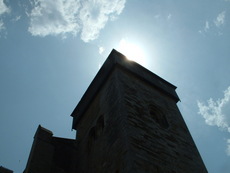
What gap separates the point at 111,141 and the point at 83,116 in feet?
14.4

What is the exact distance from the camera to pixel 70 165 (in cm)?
1036

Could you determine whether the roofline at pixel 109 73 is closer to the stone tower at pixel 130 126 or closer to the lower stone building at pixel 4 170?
the stone tower at pixel 130 126

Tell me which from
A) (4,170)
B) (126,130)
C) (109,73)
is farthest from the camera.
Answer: (109,73)

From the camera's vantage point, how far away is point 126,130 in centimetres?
739

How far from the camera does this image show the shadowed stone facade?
23.5ft

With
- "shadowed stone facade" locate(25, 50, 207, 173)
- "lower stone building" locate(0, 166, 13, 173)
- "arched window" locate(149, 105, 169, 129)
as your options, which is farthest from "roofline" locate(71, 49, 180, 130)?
"lower stone building" locate(0, 166, 13, 173)

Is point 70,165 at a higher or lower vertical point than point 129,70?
lower

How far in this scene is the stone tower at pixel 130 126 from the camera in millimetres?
7133

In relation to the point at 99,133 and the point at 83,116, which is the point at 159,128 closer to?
the point at 99,133

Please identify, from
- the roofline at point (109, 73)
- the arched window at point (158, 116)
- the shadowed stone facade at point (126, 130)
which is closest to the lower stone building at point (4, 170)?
the shadowed stone facade at point (126, 130)

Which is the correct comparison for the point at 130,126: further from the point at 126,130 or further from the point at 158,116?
the point at 158,116

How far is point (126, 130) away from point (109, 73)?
12.8 ft

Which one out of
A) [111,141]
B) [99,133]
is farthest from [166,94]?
[111,141]

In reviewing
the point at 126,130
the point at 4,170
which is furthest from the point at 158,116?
the point at 4,170
